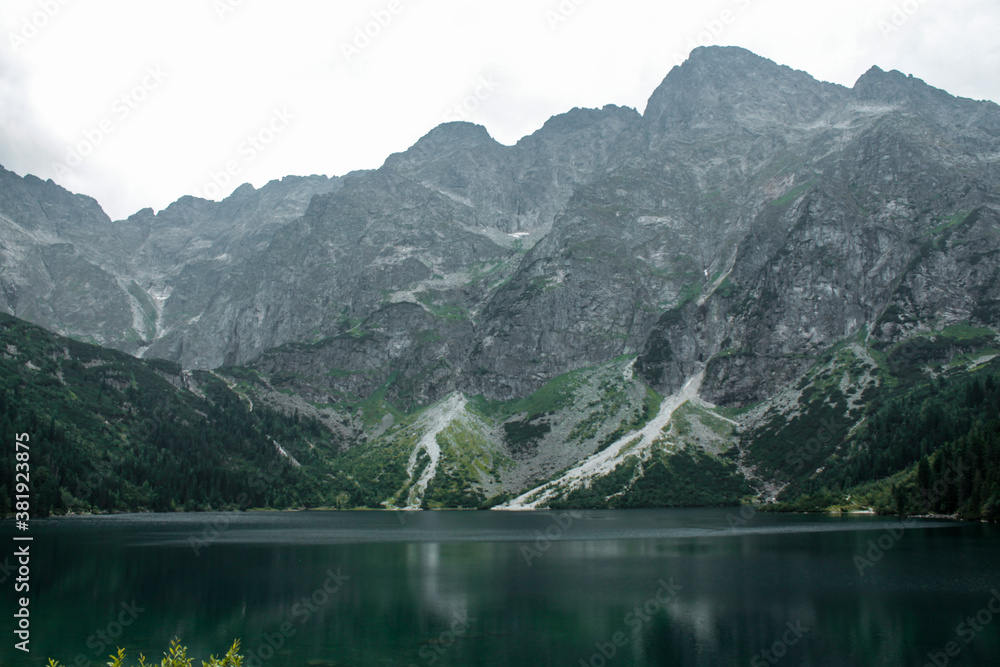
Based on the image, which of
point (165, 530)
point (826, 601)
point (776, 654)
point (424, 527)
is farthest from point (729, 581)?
point (165, 530)

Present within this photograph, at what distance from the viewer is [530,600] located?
187 feet

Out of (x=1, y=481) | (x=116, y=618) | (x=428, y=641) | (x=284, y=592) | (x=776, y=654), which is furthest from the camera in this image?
(x=1, y=481)

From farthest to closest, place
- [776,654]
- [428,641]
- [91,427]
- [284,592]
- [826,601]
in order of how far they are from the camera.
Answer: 1. [91,427]
2. [284,592]
3. [826,601]
4. [428,641]
5. [776,654]

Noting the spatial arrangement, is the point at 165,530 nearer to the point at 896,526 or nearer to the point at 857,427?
the point at 896,526

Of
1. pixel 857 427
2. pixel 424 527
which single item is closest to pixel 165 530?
pixel 424 527

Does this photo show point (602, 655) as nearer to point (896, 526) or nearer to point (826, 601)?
point (826, 601)

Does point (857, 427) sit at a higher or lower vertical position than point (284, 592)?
higher

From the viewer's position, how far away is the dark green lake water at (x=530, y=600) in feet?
136

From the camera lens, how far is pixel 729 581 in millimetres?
63688

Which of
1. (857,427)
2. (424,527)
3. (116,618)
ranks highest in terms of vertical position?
(857,427)

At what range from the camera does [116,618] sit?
49344 millimetres

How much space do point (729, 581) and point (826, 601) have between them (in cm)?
1101

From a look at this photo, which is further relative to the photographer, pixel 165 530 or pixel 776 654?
pixel 165 530

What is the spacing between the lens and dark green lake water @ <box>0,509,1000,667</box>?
41375mm
